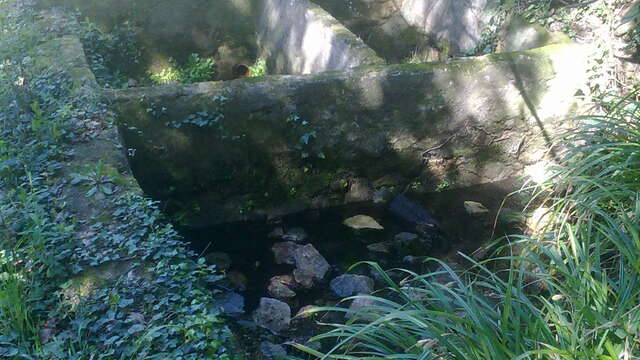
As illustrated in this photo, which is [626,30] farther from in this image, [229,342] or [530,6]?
[229,342]

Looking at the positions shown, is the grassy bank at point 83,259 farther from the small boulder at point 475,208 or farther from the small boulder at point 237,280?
the small boulder at point 475,208

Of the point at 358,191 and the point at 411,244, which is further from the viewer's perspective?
the point at 358,191

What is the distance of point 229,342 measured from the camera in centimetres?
257

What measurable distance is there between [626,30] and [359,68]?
2.12 m

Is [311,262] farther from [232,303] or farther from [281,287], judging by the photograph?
[232,303]

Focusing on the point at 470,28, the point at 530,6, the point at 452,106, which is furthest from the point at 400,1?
the point at 452,106

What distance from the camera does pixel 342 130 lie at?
4.91 meters

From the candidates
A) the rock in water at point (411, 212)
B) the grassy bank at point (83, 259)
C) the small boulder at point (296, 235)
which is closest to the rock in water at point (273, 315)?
the small boulder at point (296, 235)

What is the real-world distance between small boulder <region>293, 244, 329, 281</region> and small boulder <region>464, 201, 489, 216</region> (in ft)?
4.29

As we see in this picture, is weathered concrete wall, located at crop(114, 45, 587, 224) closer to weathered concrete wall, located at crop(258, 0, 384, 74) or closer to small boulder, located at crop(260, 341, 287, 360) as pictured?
weathered concrete wall, located at crop(258, 0, 384, 74)

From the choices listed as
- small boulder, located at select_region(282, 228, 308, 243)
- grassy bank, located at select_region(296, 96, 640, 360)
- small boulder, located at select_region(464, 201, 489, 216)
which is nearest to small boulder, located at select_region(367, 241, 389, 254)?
small boulder, located at select_region(282, 228, 308, 243)

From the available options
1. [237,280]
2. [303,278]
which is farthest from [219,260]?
[303,278]

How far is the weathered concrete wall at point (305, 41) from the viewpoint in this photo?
5.57m

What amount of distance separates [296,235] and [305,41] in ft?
7.64
